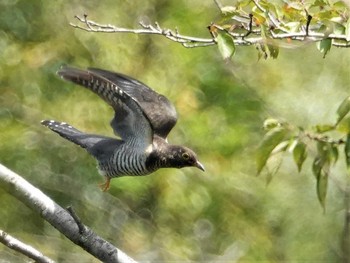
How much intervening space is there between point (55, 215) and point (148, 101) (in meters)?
1.05

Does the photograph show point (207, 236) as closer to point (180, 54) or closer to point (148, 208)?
point (148, 208)

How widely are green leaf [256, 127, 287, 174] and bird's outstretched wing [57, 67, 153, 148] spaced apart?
64 centimetres

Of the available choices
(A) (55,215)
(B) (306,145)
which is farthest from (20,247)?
(B) (306,145)

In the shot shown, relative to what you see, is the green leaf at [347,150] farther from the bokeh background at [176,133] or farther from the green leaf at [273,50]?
the bokeh background at [176,133]

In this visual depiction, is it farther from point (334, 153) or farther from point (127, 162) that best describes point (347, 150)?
point (127, 162)

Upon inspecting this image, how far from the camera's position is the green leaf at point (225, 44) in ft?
10.7

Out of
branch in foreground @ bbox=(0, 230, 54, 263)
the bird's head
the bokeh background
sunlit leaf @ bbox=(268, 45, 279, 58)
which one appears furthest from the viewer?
the bokeh background

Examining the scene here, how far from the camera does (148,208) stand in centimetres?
827

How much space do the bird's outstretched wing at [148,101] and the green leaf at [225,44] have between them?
2.83 feet

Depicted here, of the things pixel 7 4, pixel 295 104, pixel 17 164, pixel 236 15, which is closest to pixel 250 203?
pixel 295 104

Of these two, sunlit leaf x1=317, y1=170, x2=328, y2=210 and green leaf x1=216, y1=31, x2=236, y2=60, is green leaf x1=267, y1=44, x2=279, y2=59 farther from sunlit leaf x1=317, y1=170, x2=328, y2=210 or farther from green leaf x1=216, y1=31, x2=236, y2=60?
sunlit leaf x1=317, y1=170, x2=328, y2=210

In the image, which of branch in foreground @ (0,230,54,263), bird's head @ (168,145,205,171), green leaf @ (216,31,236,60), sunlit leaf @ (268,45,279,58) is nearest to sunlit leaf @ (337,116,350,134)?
sunlit leaf @ (268,45,279,58)

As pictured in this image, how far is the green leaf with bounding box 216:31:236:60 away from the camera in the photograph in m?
3.27

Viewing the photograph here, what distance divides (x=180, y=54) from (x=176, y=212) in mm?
1282
